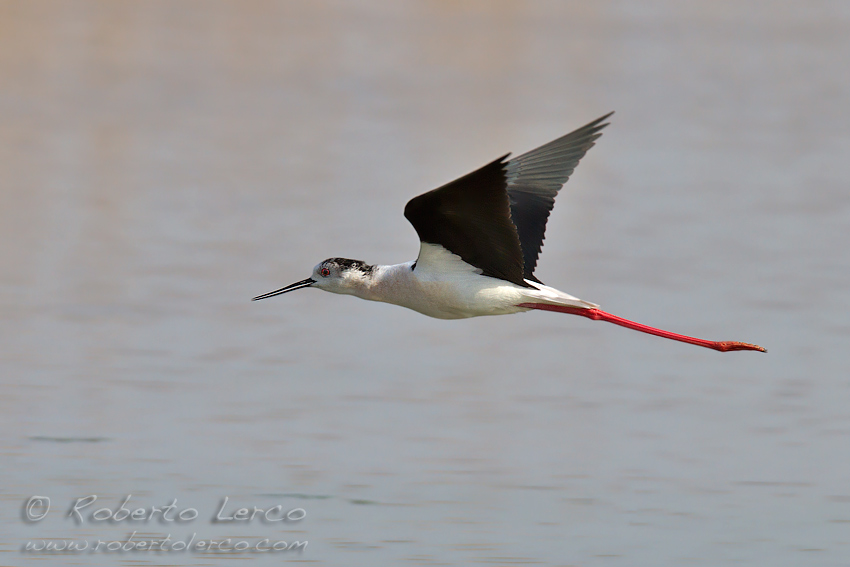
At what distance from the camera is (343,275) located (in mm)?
5941

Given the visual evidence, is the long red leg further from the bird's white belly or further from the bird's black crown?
the bird's black crown

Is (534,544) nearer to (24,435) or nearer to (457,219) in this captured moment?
(457,219)

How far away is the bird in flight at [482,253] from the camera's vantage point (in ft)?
17.0

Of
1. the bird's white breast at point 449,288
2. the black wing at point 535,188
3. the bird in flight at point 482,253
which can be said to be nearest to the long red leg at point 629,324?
the bird in flight at point 482,253

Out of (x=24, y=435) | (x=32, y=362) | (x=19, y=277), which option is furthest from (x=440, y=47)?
(x=24, y=435)

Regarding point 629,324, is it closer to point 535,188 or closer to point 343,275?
point 535,188

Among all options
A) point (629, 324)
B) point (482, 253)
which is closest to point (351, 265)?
point (482, 253)

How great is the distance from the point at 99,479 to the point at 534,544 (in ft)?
5.82

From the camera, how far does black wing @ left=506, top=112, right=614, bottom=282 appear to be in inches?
240

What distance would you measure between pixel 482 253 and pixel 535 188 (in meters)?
0.67

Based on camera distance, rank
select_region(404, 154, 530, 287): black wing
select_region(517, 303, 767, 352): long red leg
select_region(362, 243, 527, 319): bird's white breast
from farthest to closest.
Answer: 1. select_region(517, 303, 767, 352): long red leg
2. select_region(362, 243, 527, 319): bird's white breast
3. select_region(404, 154, 530, 287): black wing

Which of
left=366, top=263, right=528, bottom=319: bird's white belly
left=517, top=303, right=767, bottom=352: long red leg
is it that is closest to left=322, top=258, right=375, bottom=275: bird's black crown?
left=366, top=263, right=528, bottom=319: bird's white belly

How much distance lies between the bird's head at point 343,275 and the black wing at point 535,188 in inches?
27.9

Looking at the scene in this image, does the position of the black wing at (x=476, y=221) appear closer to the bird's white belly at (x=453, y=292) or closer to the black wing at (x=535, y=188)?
the bird's white belly at (x=453, y=292)
